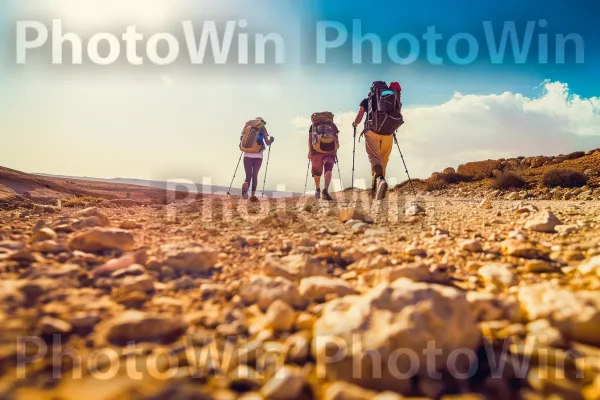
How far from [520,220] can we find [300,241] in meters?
3.61

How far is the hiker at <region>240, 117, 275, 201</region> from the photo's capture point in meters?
12.3

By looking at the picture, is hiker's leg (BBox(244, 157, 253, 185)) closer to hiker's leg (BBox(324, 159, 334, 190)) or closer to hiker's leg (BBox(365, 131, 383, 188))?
hiker's leg (BBox(324, 159, 334, 190))

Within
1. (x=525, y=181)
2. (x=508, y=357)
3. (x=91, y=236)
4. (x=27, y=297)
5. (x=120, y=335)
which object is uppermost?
(x=525, y=181)

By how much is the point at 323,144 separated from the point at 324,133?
0.40 metres

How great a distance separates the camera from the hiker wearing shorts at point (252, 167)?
1250cm

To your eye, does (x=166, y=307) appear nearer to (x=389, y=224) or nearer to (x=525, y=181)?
(x=389, y=224)

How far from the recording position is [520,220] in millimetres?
5156

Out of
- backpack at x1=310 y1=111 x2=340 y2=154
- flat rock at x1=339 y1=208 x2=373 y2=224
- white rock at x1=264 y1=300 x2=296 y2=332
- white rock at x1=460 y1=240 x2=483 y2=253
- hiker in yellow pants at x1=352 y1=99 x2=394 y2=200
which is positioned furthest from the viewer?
backpack at x1=310 y1=111 x2=340 y2=154

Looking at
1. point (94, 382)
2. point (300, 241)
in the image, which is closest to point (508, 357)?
point (94, 382)

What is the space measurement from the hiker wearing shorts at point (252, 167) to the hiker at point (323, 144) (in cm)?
179

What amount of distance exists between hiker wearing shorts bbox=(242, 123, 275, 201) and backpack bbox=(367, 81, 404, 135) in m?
4.76

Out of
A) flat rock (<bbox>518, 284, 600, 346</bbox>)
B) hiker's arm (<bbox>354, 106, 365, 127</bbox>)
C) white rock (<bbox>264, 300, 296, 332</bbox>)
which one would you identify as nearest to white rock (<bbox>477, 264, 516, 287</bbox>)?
flat rock (<bbox>518, 284, 600, 346</bbox>)

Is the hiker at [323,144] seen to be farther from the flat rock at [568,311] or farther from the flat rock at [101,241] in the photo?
the flat rock at [568,311]

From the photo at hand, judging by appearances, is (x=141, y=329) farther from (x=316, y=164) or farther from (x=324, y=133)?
(x=316, y=164)
